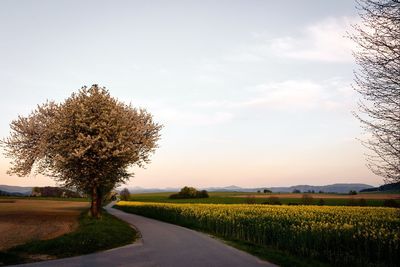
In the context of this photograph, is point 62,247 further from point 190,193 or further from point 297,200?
point 190,193

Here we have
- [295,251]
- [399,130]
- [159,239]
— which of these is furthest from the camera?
[159,239]

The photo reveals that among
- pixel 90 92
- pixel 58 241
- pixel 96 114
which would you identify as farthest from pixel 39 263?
pixel 90 92

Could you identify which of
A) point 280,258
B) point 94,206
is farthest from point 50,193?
point 280,258

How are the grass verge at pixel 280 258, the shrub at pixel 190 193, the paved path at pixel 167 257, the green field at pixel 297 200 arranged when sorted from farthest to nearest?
the shrub at pixel 190 193 < the green field at pixel 297 200 < the grass verge at pixel 280 258 < the paved path at pixel 167 257

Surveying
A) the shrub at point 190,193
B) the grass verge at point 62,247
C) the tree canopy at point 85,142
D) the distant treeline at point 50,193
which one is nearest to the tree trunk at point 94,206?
the tree canopy at point 85,142

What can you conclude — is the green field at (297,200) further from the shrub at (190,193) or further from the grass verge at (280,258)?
the grass verge at (280,258)

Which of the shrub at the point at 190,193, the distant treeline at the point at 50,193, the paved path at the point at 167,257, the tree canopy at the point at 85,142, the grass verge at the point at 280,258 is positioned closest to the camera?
the paved path at the point at 167,257

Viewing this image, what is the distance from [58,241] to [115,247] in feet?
9.07

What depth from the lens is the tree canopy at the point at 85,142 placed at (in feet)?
115

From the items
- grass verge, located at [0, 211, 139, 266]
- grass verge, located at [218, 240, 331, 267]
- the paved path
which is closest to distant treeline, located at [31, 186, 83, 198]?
grass verge, located at [0, 211, 139, 266]

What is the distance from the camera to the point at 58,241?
63.4 ft

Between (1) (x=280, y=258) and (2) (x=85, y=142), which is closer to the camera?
(1) (x=280, y=258)

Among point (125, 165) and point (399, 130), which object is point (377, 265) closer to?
point (399, 130)

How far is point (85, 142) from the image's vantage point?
34.3 m
